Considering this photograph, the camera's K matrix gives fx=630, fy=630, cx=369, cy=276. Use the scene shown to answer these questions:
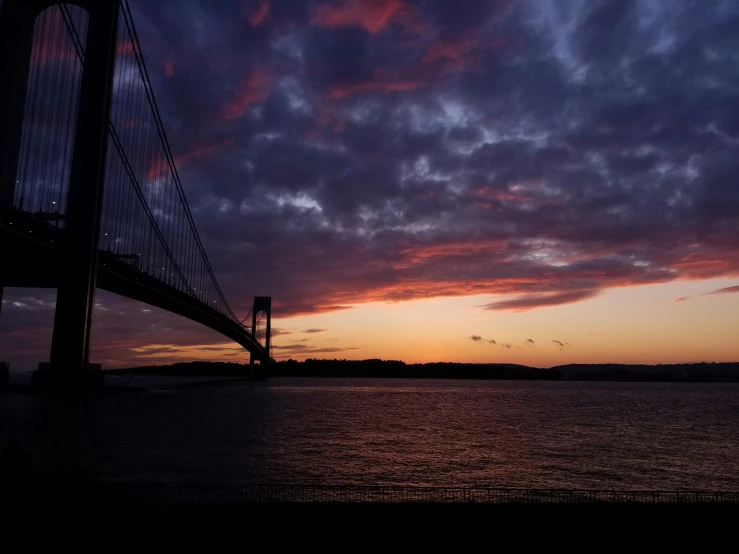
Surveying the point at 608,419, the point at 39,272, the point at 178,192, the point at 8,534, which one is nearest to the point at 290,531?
the point at 8,534

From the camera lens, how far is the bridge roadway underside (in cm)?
4438

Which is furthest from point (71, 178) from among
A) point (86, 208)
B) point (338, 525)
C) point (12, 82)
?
point (338, 525)

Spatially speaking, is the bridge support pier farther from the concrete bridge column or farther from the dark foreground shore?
the dark foreground shore

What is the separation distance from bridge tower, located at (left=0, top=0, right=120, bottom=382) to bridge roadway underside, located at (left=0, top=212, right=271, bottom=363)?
6.77 feet

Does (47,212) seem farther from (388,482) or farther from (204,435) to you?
(388,482)

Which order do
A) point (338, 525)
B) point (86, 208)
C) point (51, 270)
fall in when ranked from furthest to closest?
point (86, 208), point (51, 270), point (338, 525)

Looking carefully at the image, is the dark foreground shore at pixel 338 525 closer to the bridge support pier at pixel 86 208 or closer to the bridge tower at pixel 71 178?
the bridge support pier at pixel 86 208

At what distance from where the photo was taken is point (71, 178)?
57.2 meters

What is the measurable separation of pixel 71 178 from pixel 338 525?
52038 mm

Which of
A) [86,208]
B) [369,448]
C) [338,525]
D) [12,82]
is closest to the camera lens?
[338,525]

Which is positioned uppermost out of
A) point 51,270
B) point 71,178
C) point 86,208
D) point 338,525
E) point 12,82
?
point 12,82

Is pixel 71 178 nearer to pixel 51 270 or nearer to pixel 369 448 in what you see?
pixel 51 270

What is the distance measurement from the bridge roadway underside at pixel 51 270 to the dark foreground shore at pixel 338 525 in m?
31.3

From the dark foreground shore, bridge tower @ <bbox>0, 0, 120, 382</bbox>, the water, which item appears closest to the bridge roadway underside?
bridge tower @ <bbox>0, 0, 120, 382</bbox>
